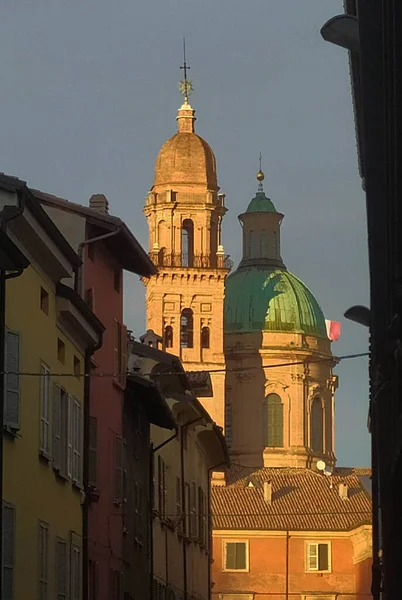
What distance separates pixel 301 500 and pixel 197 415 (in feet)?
152

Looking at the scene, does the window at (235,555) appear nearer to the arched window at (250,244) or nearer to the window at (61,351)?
the arched window at (250,244)

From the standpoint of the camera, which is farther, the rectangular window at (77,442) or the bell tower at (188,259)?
the bell tower at (188,259)

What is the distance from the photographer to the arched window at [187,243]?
11125cm

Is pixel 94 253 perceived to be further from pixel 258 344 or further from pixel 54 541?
pixel 258 344

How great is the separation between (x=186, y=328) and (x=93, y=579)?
8087 cm

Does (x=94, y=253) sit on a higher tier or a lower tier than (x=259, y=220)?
lower

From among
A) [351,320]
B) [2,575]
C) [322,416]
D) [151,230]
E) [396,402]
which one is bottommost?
[2,575]

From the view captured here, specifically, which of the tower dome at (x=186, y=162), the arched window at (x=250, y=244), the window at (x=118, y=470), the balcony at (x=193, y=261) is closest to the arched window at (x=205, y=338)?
the balcony at (x=193, y=261)

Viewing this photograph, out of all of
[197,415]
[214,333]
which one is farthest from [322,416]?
[197,415]

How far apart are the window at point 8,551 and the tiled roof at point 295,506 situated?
212 feet

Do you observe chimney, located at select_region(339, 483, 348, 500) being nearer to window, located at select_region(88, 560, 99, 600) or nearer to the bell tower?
the bell tower

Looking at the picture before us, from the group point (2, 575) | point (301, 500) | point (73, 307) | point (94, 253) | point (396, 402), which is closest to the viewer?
point (396, 402)

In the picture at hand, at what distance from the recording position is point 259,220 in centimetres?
12800

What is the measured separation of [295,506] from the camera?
92.8 metres
